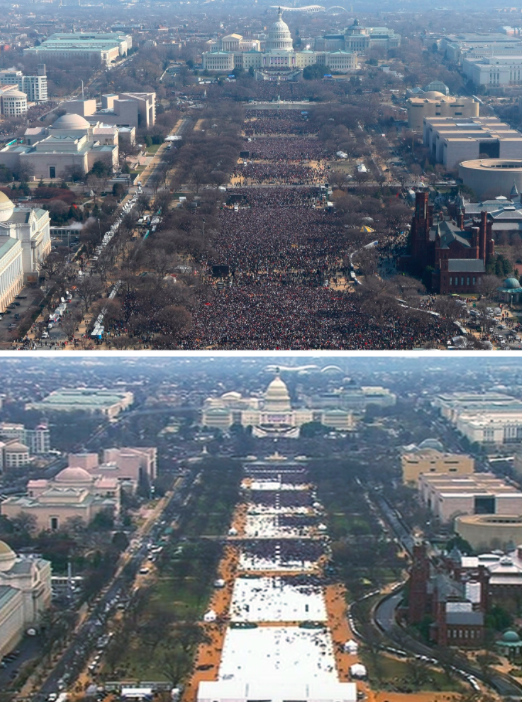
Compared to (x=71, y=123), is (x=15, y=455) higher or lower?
higher

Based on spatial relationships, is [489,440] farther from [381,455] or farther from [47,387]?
[47,387]

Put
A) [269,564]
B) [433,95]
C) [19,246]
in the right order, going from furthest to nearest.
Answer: [433,95] → [19,246] → [269,564]

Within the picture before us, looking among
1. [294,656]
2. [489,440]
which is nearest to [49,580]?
[294,656]

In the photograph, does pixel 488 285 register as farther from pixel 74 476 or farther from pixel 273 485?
pixel 74 476

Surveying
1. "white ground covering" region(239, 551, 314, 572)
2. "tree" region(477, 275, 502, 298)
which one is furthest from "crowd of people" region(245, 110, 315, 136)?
"white ground covering" region(239, 551, 314, 572)

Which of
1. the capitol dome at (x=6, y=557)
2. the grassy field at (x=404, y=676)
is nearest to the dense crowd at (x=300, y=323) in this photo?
the capitol dome at (x=6, y=557)

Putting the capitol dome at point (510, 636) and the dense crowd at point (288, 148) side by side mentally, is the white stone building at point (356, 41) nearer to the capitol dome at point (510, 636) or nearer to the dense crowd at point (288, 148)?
the dense crowd at point (288, 148)

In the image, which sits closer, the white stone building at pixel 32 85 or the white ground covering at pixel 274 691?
the white ground covering at pixel 274 691

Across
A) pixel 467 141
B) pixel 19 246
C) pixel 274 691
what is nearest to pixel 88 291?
pixel 19 246
